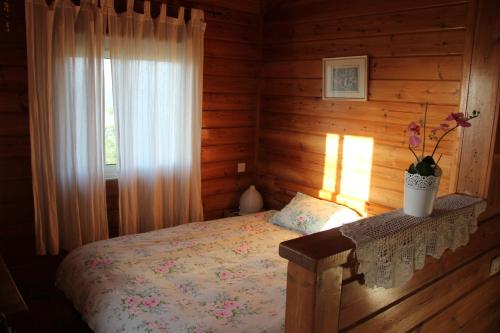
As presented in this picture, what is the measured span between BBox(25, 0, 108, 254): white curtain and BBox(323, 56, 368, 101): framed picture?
5.37 feet

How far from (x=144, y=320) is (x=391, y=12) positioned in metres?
2.39

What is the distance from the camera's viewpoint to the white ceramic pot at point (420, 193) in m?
1.60

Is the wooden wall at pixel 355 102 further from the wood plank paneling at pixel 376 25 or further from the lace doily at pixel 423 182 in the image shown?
the lace doily at pixel 423 182

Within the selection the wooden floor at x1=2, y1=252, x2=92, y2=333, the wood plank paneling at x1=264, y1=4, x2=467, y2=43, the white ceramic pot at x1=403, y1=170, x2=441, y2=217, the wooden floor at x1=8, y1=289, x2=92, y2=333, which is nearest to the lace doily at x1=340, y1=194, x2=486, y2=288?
the white ceramic pot at x1=403, y1=170, x2=441, y2=217

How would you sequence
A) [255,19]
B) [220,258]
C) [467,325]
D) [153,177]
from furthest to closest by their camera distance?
[255,19]
[153,177]
[220,258]
[467,325]

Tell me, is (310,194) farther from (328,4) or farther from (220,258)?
(328,4)

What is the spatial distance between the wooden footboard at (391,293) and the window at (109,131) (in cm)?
221

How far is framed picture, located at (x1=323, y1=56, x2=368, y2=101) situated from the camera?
2.98 meters

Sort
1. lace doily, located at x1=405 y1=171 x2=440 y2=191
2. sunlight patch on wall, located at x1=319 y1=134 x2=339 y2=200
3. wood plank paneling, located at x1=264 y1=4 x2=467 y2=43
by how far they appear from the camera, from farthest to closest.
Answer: sunlight patch on wall, located at x1=319 y1=134 x2=339 y2=200 → wood plank paneling, located at x1=264 y1=4 x2=467 y2=43 → lace doily, located at x1=405 y1=171 x2=440 y2=191

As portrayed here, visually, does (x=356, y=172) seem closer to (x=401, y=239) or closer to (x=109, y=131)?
(x=401, y=239)

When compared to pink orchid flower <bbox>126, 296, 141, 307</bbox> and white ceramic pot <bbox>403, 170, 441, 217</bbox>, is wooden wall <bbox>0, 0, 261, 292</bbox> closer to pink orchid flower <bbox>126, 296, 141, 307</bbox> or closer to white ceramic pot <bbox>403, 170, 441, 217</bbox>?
pink orchid flower <bbox>126, 296, 141, 307</bbox>

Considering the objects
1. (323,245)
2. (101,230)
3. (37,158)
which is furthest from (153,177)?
Answer: (323,245)

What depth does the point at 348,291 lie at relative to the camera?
1.36 m

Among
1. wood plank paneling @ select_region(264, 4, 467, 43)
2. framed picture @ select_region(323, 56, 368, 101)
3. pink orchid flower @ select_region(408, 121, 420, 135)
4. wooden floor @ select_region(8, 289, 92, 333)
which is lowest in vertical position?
wooden floor @ select_region(8, 289, 92, 333)
